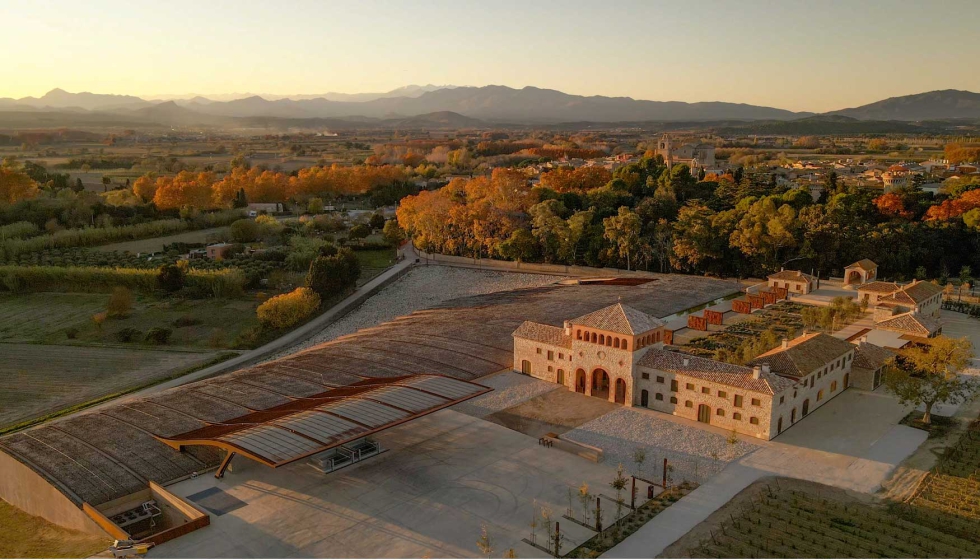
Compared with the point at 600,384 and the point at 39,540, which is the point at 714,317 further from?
the point at 39,540

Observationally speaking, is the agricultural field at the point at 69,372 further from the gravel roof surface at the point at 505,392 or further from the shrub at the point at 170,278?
the gravel roof surface at the point at 505,392

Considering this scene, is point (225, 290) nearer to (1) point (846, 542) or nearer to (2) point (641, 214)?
(2) point (641, 214)

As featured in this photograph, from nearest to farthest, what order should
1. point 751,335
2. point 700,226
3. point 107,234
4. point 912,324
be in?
point 912,324 → point 751,335 → point 700,226 → point 107,234

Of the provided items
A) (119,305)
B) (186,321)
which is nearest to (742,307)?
(186,321)

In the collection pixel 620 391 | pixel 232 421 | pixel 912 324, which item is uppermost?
pixel 912 324

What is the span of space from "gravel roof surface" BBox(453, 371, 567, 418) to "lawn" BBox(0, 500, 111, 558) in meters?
16.7

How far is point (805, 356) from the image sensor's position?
3506cm

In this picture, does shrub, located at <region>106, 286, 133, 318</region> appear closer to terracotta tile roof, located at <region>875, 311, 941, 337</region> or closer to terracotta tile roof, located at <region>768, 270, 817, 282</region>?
terracotta tile roof, located at <region>768, 270, 817, 282</region>

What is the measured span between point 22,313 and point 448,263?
39751 mm

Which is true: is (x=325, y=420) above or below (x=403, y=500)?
above

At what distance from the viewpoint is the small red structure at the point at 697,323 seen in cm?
4856

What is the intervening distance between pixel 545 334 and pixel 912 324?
2510cm

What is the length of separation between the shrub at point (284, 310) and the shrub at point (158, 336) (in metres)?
6.77

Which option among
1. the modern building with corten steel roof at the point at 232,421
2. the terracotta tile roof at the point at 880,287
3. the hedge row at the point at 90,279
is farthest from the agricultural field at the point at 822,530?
the hedge row at the point at 90,279
